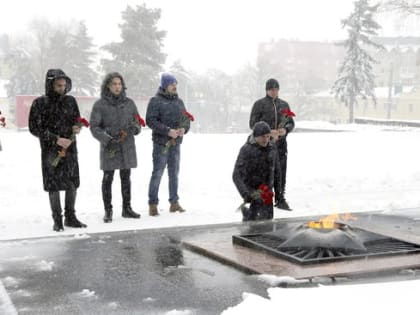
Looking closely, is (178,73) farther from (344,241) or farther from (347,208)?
(344,241)

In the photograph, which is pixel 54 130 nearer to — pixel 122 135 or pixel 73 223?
pixel 122 135

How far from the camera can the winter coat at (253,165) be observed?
303 inches

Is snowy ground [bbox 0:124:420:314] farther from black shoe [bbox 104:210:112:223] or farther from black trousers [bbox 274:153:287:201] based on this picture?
black trousers [bbox 274:153:287:201]

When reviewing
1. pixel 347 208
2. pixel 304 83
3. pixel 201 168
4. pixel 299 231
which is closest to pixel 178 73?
pixel 304 83

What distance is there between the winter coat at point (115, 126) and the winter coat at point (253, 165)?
1.53 m

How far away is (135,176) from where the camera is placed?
13.0 metres

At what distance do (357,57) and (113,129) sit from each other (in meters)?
48.7

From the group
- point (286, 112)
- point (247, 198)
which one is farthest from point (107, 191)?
point (286, 112)

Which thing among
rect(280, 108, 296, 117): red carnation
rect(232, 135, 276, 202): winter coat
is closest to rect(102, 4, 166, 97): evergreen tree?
rect(280, 108, 296, 117): red carnation

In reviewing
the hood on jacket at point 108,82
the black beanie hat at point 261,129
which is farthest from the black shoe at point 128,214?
the black beanie hat at point 261,129

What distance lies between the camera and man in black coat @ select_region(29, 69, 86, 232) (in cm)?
758

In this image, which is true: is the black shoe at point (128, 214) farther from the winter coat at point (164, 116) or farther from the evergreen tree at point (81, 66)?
the evergreen tree at point (81, 66)

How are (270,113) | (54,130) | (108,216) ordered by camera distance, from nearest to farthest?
(54,130) → (108,216) → (270,113)

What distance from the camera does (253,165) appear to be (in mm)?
7738
